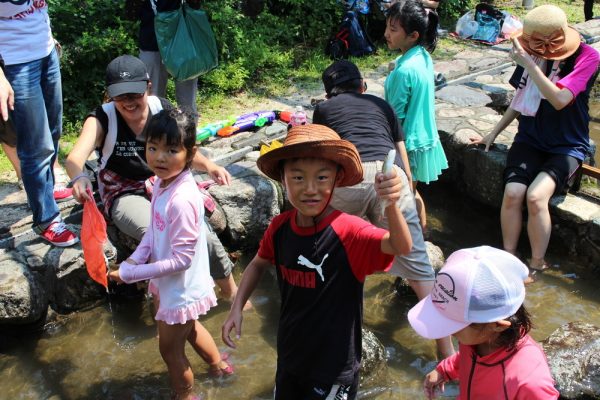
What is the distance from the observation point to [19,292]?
12.0ft

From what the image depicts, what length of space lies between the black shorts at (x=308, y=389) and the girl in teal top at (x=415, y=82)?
2.02 metres

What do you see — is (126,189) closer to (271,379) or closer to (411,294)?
(271,379)

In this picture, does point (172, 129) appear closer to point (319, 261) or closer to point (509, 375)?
point (319, 261)

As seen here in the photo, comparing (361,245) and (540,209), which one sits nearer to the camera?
(361,245)

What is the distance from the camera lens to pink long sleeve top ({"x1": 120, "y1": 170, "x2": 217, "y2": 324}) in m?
2.80

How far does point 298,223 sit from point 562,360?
1784mm

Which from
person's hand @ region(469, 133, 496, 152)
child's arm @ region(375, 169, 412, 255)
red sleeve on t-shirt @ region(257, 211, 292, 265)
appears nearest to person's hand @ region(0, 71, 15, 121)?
red sleeve on t-shirt @ region(257, 211, 292, 265)

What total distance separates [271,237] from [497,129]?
293cm

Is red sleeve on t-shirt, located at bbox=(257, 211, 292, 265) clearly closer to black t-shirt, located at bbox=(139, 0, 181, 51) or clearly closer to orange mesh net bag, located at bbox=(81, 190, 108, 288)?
orange mesh net bag, located at bbox=(81, 190, 108, 288)

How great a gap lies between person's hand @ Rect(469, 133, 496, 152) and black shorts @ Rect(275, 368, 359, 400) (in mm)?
3024

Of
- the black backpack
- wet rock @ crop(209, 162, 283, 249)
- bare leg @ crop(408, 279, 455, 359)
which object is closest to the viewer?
bare leg @ crop(408, 279, 455, 359)

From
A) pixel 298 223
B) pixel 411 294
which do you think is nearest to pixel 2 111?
pixel 298 223

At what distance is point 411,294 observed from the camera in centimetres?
425

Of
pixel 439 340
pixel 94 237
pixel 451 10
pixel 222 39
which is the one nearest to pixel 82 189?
pixel 94 237
